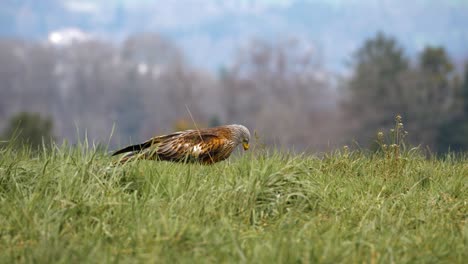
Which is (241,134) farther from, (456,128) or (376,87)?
(376,87)

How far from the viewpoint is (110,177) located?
612cm

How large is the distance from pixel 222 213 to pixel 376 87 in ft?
172

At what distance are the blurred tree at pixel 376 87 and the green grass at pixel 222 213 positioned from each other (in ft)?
152

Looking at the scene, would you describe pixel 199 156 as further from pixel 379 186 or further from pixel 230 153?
pixel 379 186

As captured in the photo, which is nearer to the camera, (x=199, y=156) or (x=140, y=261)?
(x=140, y=261)

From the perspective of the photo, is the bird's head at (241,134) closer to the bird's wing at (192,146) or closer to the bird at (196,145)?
the bird at (196,145)

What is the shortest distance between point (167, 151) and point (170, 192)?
246 cm

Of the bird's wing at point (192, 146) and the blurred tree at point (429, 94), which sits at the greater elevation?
the bird's wing at point (192, 146)

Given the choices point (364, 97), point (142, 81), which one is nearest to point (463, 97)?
point (364, 97)

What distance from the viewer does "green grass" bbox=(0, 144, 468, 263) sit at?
179 inches

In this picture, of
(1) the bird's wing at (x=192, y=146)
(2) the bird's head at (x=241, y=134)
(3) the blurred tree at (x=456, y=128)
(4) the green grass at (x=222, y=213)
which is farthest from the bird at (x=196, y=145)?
(3) the blurred tree at (x=456, y=128)

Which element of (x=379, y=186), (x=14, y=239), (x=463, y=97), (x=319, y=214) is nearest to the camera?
(x=14, y=239)

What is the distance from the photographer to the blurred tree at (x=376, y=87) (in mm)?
53781

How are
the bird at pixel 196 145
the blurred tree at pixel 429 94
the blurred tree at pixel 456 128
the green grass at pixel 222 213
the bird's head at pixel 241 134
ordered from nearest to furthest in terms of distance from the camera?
the green grass at pixel 222 213, the bird at pixel 196 145, the bird's head at pixel 241 134, the blurred tree at pixel 456 128, the blurred tree at pixel 429 94
